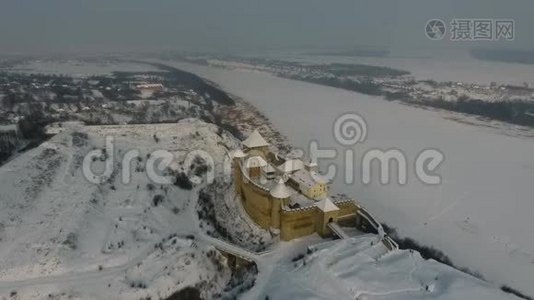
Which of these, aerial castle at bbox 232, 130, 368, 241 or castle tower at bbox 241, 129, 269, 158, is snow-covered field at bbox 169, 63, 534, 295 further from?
castle tower at bbox 241, 129, 269, 158

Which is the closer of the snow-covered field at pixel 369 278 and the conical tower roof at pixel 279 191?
the snow-covered field at pixel 369 278

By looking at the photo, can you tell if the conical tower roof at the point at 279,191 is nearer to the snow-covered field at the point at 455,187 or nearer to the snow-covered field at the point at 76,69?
A: the snow-covered field at the point at 455,187

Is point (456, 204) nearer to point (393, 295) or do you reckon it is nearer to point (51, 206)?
point (393, 295)

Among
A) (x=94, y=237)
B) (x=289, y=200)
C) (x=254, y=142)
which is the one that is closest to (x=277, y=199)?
(x=289, y=200)

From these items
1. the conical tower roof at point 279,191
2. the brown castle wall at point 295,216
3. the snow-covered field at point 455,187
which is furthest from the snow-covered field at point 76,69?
the conical tower roof at point 279,191

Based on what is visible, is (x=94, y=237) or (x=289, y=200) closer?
(x=94, y=237)

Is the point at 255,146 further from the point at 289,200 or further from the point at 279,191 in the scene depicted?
the point at 279,191
